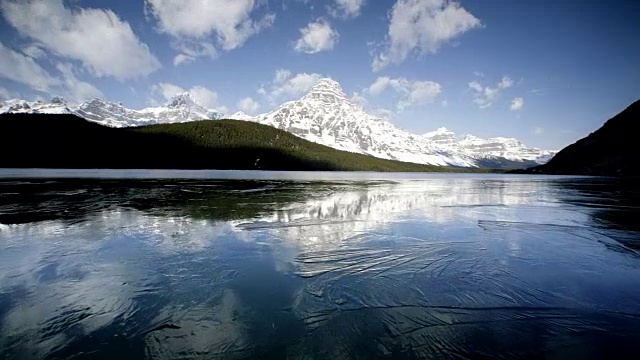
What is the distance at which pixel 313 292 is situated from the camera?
7.61 meters

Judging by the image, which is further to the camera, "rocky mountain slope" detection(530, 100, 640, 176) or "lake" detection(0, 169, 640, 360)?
"rocky mountain slope" detection(530, 100, 640, 176)

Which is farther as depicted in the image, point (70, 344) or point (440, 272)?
point (440, 272)

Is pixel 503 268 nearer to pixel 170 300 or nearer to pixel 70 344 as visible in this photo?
pixel 170 300

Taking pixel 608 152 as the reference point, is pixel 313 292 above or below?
below

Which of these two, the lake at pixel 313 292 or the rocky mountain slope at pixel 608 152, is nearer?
the lake at pixel 313 292

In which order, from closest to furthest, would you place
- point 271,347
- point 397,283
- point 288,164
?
point 271,347, point 397,283, point 288,164

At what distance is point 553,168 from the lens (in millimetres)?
197625

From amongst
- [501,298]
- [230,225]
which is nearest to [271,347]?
[501,298]

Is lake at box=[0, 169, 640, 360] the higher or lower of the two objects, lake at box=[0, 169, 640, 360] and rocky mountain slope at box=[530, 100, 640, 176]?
the lower

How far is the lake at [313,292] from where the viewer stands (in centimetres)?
536

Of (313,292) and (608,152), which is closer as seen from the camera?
(313,292)

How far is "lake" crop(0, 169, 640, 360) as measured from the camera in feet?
17.6

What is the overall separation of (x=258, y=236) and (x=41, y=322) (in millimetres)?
8003

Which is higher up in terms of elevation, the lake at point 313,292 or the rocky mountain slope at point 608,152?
the rocky mountain slope at point 608,152
